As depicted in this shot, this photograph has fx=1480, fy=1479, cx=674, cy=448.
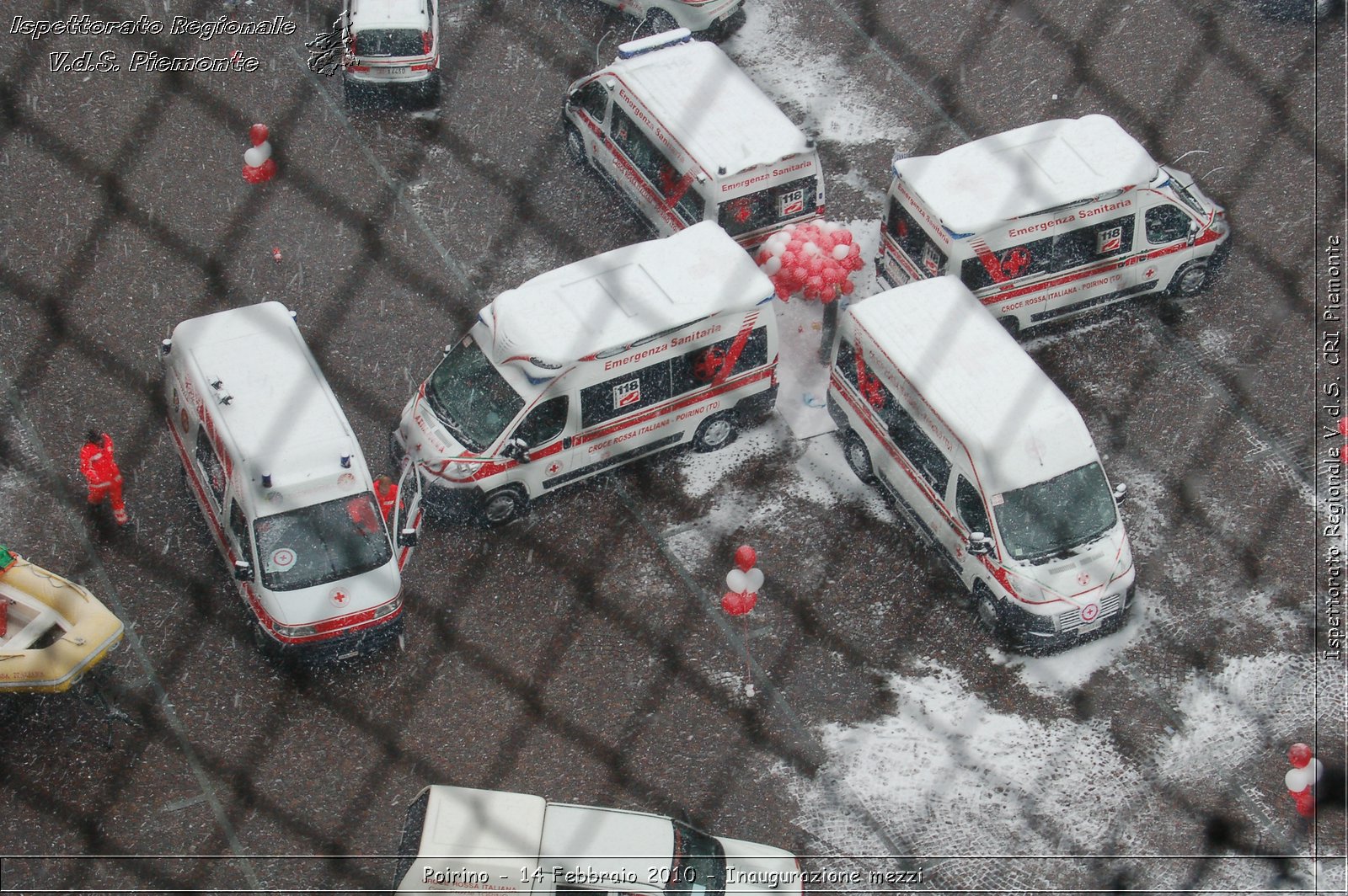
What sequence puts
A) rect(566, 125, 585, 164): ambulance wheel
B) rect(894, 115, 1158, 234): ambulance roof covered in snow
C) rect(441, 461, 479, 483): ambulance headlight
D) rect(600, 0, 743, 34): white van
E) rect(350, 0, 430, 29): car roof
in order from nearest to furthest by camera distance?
rect(441, 461, 479, 483): ambulance headlight < rect(894, 115, 1158, 234): ambulance roof covered in snow < rect(566, 125, 585, 164): ambulance wheel < rect(350, 0, 430, 29): car roof < rect(600, 0, 743, 34): white van

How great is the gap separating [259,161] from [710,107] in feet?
8.80

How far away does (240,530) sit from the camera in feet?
20.9

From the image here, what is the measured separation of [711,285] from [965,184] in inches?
62.9

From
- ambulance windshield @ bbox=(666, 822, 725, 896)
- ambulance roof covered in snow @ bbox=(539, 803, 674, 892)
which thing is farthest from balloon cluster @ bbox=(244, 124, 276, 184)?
ambulance windshield @ bbox=(666, 822, 725, 896)

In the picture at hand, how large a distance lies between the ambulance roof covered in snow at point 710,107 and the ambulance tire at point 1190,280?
86.5 inches

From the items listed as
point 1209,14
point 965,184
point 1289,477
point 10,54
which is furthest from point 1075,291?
point 10,54

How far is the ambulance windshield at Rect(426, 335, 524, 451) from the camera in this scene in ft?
22.5

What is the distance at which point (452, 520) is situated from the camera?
23.1 ft

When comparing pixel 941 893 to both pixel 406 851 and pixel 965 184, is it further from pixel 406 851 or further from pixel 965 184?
pixel 965 184

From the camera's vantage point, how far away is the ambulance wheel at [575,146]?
29.2 ft

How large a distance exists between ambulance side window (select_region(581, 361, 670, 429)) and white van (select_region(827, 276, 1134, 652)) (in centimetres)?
102

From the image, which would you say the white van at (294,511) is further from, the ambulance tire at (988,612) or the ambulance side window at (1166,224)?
the ambulance side window at (1166,224)

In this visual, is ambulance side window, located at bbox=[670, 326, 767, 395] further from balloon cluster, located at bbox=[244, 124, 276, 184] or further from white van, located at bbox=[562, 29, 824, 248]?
balloon cluster, located at bbox=[244, 124, 276, 184]

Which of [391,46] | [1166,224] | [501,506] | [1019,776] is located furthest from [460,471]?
[1166,224]
